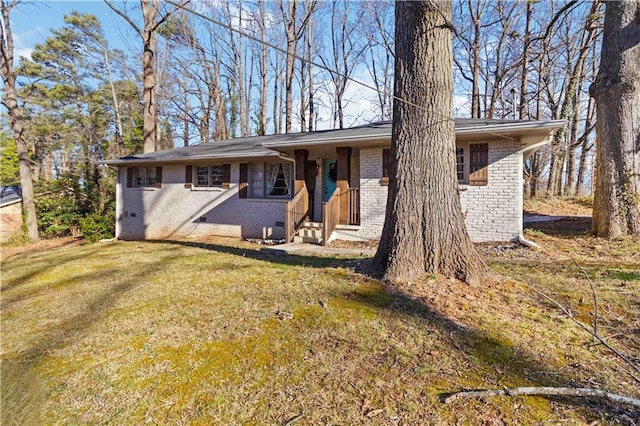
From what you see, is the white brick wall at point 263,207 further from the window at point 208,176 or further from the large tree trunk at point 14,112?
the large tree trunk at point 14,112

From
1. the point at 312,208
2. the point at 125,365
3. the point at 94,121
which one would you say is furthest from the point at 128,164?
the point at 94,121

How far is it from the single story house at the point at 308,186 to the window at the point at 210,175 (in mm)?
37

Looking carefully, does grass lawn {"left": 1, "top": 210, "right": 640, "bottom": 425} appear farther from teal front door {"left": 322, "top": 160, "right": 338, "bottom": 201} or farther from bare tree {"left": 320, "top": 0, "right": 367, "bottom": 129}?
bare tree {"left": 320, "top": 0, "right": 367, "bottom": 129}

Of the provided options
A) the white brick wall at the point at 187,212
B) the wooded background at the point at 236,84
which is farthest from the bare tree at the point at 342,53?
the white brick wall at the point at 187,212

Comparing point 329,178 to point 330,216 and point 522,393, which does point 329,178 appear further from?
point 522,393

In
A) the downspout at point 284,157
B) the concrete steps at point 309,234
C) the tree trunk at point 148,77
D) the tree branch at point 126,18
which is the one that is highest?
the tree branch at point 126,18

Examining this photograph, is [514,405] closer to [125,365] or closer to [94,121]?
Answer: [125,365]

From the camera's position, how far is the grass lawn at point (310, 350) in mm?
1738

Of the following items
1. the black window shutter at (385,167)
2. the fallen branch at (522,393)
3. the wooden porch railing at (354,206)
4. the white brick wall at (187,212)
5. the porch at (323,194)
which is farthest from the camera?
the white brick wall at (187,212)

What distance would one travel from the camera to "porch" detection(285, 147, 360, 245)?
26.9 ft

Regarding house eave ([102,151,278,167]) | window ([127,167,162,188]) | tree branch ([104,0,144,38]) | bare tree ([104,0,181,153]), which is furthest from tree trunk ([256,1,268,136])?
house eave ([102,151,278,167])

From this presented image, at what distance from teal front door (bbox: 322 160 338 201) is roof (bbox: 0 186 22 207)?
543 inches

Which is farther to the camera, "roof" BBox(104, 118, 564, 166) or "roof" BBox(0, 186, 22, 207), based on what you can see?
"roof" BBox(0, 186, 22, 207)

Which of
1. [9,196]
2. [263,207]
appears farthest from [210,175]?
[9,196]
